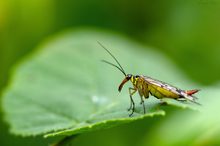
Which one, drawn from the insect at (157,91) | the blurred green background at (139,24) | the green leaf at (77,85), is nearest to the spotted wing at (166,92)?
the insect at (157,91)

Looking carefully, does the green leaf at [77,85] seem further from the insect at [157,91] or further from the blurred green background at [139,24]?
the blurred green background at [139,24]

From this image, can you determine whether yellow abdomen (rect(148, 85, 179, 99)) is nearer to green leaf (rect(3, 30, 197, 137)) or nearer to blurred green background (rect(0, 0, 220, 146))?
green leaf (rect(3, 30, 197, 137))

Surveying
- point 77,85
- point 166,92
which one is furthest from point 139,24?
point 166,92

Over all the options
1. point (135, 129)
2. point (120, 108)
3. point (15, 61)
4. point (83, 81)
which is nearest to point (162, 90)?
point (120, 108)

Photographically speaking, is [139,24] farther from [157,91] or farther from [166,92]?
[166,92]

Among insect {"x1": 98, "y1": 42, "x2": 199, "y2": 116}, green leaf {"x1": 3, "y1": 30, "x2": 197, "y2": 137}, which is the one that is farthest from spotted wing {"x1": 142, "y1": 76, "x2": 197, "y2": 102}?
green leaf {"x1": 3, "y1": 30, "x2": 197, "y2": 137}

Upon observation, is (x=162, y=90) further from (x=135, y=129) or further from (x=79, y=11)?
(x=79, y=11)

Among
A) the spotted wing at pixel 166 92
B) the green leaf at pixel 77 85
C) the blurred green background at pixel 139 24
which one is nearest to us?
the green leaf at pixel 77 85
